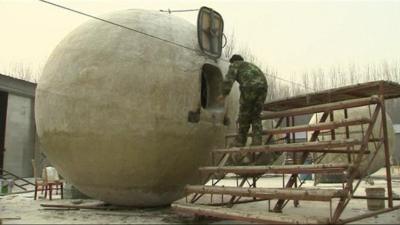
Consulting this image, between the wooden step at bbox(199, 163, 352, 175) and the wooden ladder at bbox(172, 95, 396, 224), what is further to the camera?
the wooden step at bbox(199, 163, 352, 175)

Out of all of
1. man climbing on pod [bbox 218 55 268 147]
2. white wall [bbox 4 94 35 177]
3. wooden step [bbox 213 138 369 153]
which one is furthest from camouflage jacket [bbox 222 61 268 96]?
white wall [bbox 4 94 35 177]

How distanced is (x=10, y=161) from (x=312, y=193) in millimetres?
16379

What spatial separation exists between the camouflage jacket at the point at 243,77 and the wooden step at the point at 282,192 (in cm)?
189

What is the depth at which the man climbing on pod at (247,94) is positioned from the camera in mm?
8375

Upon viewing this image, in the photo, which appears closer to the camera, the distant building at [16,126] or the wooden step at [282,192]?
the wooden step at [282,192]

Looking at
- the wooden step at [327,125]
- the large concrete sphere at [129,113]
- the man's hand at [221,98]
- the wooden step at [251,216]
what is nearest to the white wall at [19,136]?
the large concrete sphere at [129,113]

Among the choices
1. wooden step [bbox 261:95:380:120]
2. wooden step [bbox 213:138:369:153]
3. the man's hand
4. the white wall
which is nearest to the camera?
wooden step [bbox 213:138:369:153]

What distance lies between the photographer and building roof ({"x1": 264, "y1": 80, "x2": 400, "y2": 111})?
759cm

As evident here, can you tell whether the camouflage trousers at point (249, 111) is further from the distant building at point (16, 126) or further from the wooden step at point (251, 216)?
the distant building at point (16, 126)

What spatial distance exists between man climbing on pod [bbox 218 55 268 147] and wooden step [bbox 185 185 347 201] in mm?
1241

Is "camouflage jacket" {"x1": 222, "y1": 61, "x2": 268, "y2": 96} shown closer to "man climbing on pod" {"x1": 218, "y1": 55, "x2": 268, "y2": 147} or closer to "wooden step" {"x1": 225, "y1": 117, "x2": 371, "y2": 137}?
"man climbing on pod" {"x1": 218, "y1": 55, "x2": 268, "y2": 147}

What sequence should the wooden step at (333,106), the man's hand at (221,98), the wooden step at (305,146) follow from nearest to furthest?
the wooden step at (305,146) < the wooden step at (333,106) < the man's hand at (221,98)

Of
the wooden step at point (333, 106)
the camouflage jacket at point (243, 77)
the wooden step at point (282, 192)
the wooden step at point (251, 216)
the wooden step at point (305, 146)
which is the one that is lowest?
the wooden step at point (251, 216)

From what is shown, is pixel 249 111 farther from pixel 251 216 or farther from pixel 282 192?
pixel 251 216
